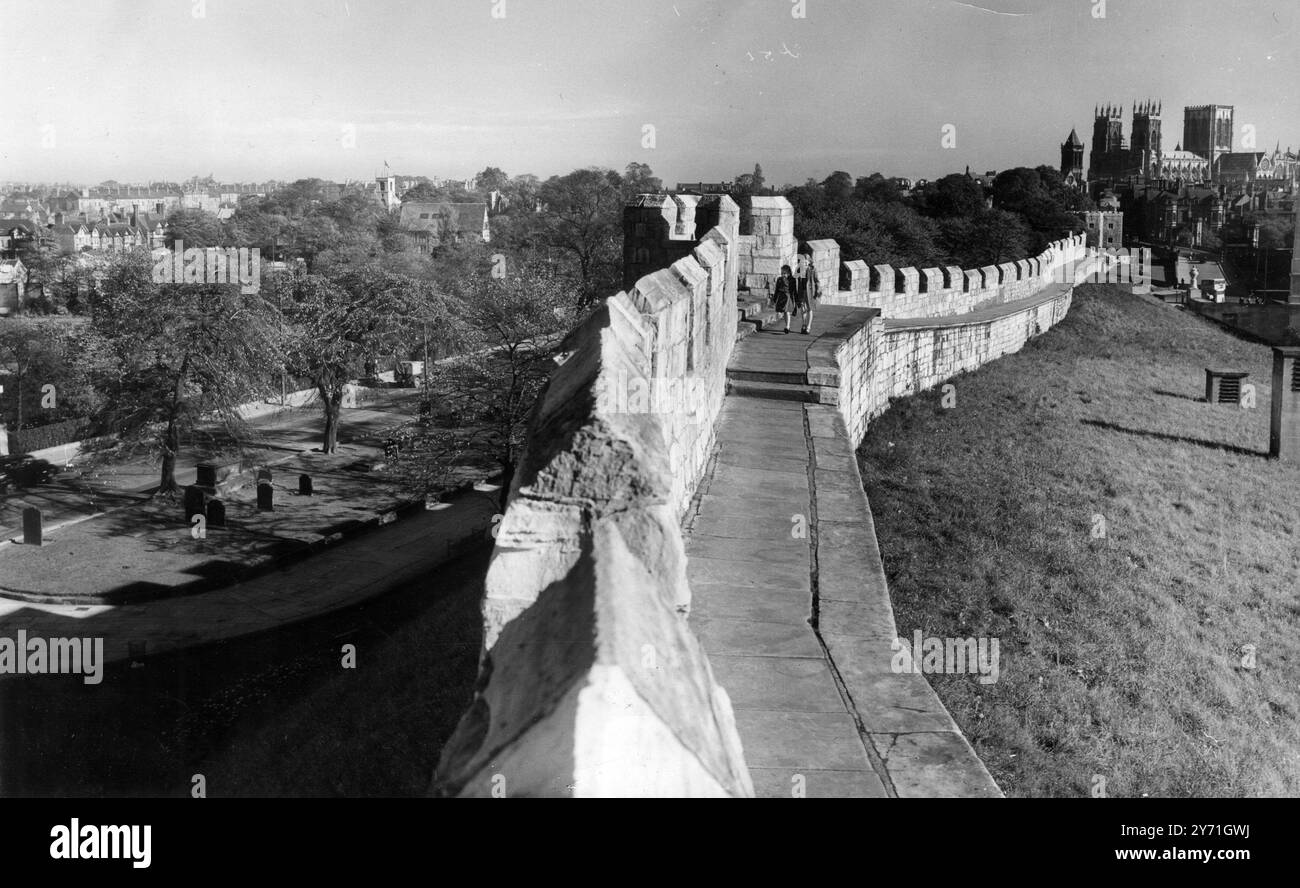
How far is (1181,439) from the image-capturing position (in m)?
14.0

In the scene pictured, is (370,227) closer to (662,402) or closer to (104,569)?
(104,569)

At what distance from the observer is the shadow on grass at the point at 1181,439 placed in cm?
1379

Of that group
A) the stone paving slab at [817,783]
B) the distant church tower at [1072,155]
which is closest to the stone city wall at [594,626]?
the stone paving slab at [817,783]

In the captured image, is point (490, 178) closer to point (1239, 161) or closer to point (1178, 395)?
point (1239, 161)

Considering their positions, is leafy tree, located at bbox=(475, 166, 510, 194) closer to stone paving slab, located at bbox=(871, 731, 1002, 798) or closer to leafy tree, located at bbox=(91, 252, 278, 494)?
leafy tree, located at bbox=(91, 252, 278, 494)

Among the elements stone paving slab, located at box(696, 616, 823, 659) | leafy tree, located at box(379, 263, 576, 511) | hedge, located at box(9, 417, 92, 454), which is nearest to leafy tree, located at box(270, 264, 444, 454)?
leafy tree, located at box(379, 263, 576, 511)

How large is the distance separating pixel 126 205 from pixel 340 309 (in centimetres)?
6395

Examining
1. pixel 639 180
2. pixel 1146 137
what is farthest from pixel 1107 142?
pixel 639 180

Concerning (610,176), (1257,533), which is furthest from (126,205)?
(1257,533)

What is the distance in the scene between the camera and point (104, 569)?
18000 millimetres

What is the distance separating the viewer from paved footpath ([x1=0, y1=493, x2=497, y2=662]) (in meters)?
15.0

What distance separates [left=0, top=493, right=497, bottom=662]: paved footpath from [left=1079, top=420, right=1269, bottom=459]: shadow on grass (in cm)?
999

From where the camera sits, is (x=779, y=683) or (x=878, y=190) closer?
(x=779, y=683)

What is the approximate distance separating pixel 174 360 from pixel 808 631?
71.4 feet
